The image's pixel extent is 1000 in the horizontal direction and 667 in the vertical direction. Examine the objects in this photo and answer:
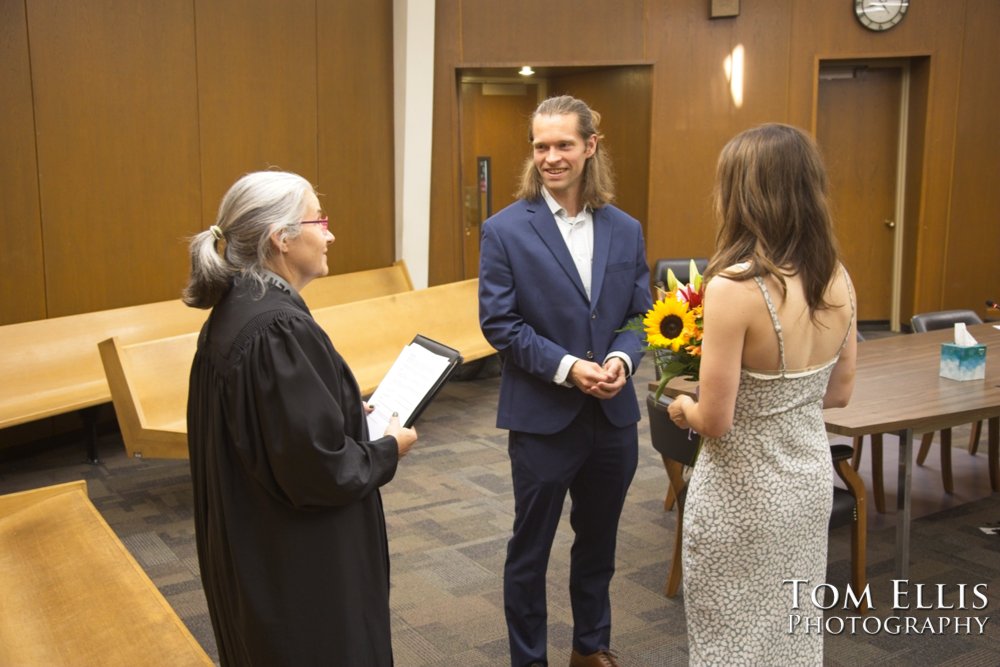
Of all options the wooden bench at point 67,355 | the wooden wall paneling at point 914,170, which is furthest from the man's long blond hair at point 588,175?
the wooden wall paneling at point 914,170

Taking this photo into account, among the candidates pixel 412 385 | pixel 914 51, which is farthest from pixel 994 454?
pixel 914 51

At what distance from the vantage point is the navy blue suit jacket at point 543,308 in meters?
3.01

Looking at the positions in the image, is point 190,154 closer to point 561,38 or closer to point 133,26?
point 133,26

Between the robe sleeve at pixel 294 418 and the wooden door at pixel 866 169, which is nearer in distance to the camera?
the robe sleeve at pixel 294 418

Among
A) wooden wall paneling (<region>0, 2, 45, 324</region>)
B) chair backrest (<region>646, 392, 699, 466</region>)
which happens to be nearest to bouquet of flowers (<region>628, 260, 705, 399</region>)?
chair backrest (<region>646, 392, 699, 466</region>)

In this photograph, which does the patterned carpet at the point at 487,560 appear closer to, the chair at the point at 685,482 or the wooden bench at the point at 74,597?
the chair at the point at 685,482

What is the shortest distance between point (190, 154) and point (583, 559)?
494 cm

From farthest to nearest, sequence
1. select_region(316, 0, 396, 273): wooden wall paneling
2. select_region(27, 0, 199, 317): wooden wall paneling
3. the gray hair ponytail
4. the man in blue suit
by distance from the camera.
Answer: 1. select_region(316, 0, 396, 273): wooden wall paneling
2. select_region(27, 0, 199, 317): wooden wall paneling
3. the man in blue suit
4. the gray hair ponytail

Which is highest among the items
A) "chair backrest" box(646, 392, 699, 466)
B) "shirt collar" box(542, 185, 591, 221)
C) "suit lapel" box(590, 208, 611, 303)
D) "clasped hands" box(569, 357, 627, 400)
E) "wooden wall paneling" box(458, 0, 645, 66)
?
"wooden wall paneling" box(458, 0, 645, 66)

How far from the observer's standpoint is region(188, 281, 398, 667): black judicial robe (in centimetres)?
199

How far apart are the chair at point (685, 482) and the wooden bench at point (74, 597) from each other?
5.77 ft

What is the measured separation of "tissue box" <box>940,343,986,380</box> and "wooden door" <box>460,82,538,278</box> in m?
5.73

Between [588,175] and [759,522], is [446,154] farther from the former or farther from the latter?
[759,522]

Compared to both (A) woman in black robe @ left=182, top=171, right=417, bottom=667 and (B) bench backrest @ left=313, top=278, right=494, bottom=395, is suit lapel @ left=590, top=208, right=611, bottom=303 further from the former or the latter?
(B) bench backrest @ left=313, top=278, right=494, bottom=395
